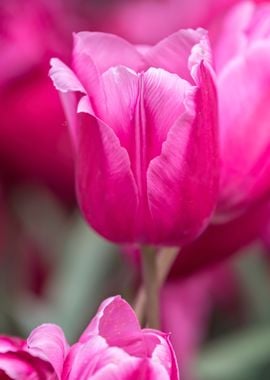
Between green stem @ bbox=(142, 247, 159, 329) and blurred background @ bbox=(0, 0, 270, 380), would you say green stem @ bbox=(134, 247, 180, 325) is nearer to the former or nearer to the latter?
green stem @ bbox=(142, 247, 159, 329)

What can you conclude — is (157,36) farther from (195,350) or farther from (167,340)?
(167,340)

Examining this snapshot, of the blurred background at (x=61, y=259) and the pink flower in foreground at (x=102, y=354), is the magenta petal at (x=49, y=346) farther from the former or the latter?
the blurred background at (x=61, y=259)

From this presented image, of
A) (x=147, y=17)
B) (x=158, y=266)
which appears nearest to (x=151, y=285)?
(x=158, y=266)

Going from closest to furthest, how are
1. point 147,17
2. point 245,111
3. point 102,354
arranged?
point 102,354 < point 245,111 < point 147,17

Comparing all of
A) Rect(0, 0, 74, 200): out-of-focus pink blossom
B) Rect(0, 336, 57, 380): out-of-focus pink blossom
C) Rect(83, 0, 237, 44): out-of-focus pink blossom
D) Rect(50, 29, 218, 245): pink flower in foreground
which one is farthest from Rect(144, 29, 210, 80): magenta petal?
Rect(83, 0, 237, 44): out-of-focus pink blossom

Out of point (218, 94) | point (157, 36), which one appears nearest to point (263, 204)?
point (218, 94)

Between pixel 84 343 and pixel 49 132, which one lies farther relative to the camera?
pixel 49 132

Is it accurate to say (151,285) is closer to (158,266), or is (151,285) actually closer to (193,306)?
(158,266)
